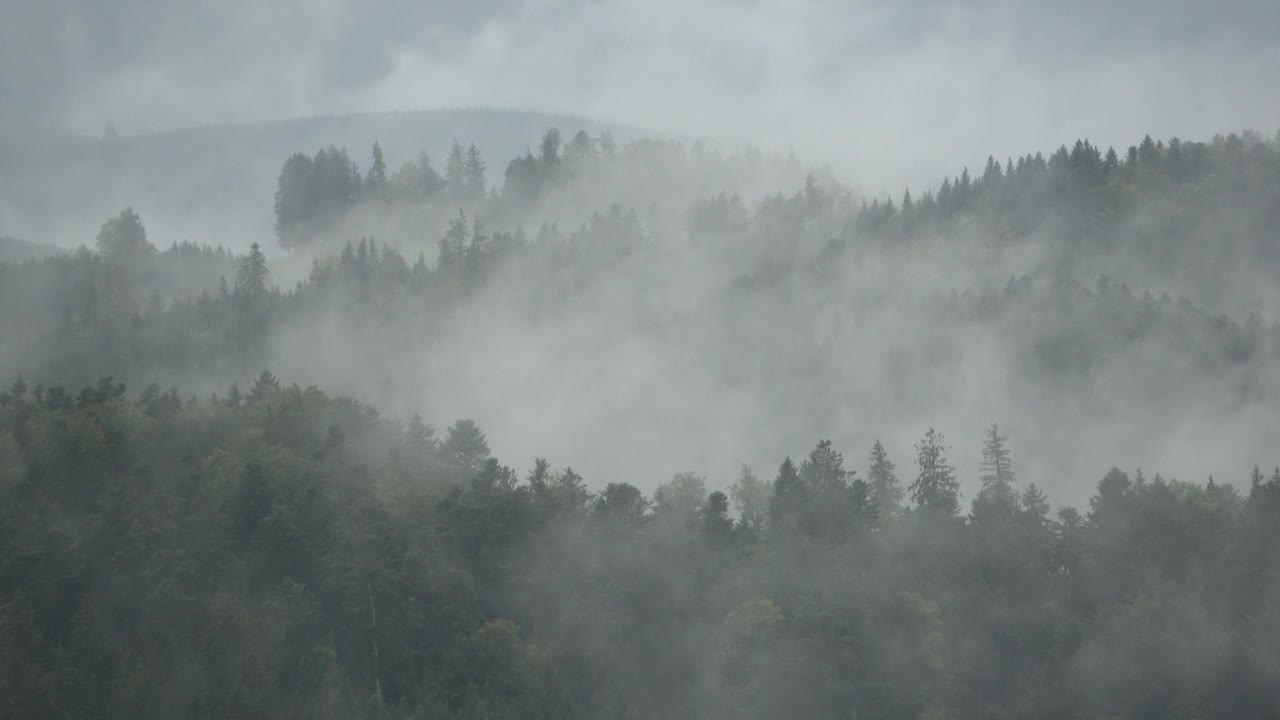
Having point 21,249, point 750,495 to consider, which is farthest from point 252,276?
point 750,495

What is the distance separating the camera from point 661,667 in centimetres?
6806

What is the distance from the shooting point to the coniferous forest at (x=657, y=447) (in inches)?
2468

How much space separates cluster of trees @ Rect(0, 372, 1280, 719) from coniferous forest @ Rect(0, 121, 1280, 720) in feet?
0.76

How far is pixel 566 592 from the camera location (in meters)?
70.4

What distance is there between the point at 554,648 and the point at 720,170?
5275 inches

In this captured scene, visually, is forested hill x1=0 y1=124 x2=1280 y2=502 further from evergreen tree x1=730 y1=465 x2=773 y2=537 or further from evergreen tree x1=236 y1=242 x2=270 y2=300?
evergreen tree x1=730 y1=465 x2=773 y2=537

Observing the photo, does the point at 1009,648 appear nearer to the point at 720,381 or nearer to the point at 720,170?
the point at 720,381

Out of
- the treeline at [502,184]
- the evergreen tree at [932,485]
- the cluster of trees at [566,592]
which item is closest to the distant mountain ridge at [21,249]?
the treeline at [502,184]

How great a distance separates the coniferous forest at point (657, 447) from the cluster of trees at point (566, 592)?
0.23 metres

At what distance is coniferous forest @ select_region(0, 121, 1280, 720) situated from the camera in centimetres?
6269

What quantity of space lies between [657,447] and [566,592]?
59.0 meters

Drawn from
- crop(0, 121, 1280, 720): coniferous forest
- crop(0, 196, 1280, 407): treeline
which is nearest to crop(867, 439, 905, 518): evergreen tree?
crop(0, 121, 1280, 720): coniferous forest

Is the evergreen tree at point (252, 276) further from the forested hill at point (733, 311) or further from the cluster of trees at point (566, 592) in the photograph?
the cluster of trees at point (566, 592)

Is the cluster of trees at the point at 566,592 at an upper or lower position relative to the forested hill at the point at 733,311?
lower
